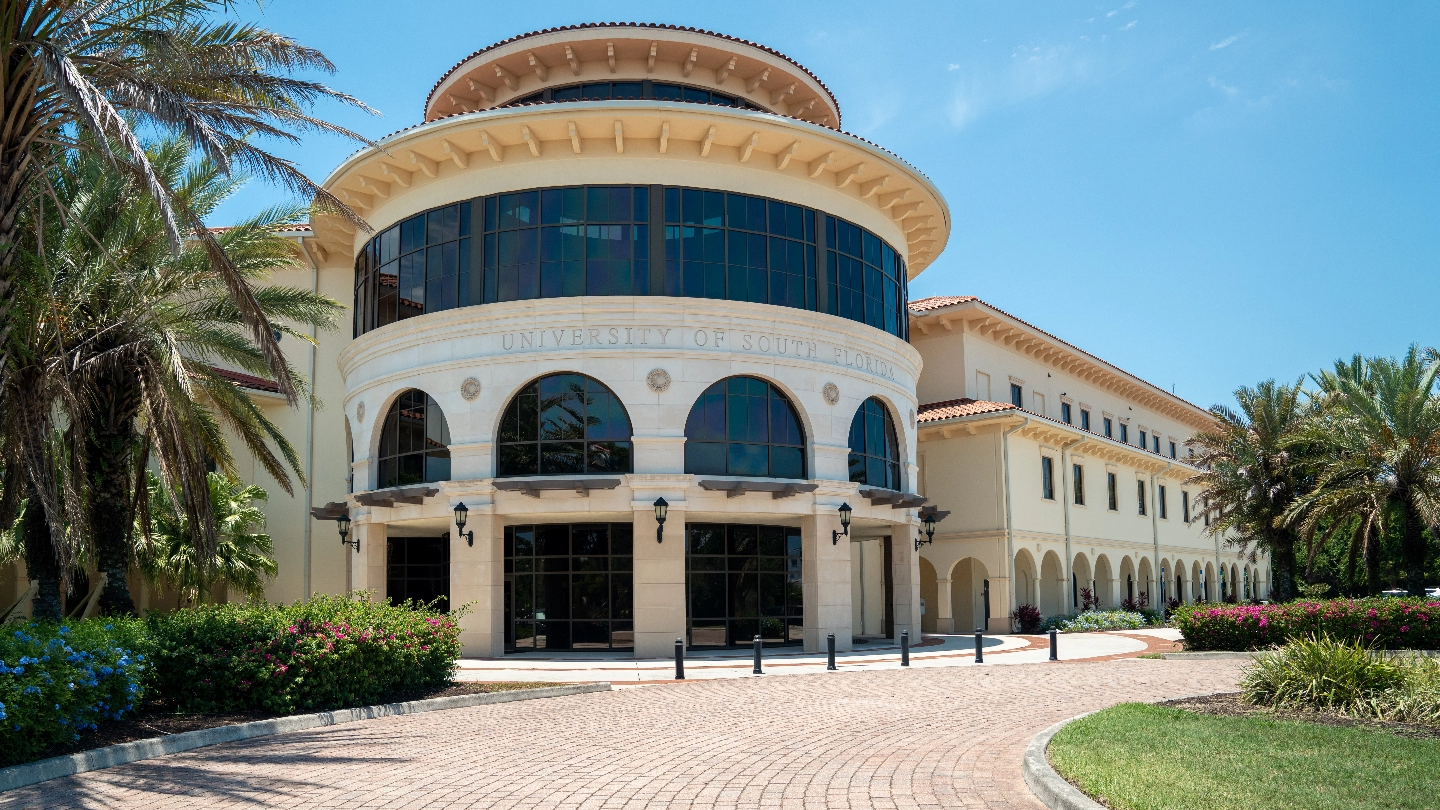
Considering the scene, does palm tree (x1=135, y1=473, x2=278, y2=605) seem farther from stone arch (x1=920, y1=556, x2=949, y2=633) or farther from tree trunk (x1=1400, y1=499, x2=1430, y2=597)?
tree trunk (x1=1400, y1=499, x2=1430, y2=597)

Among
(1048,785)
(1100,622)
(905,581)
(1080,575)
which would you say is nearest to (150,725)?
(1048,785)

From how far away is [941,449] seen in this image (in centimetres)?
3781

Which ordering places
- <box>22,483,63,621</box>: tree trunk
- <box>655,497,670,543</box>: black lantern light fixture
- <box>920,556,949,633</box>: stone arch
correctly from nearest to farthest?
<box>22,483,63,621</box>: tree trunk < <box>655,497,670,543</box>: black lantern light fixture < <box>920,556,949,633</box>: stone arch

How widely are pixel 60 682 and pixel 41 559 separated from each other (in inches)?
290

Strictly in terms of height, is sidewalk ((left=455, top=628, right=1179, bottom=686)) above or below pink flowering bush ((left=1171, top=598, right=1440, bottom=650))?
below

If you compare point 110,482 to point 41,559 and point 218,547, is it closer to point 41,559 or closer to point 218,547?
point 41,559

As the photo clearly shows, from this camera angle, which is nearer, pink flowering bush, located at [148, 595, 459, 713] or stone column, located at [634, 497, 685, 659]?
pink flowering bush, located at [148, 595, 459, 713]

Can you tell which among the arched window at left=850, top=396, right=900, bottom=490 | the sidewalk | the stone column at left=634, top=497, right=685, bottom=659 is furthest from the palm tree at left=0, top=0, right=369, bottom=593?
the arched window at left=850, top=396, right=900, bottom=490

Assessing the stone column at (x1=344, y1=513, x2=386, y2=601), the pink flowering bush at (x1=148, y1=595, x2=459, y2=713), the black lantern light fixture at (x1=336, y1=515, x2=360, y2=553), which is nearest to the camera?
the pink flowering bush at (x1=148, y1=595, x2=459, y2=713)

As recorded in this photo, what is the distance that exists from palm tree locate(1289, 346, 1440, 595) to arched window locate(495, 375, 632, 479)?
17.8 meters

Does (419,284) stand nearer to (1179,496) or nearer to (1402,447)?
(1402,447)

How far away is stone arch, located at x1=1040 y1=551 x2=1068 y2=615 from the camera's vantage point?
140 feet

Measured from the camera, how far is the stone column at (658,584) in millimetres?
24484

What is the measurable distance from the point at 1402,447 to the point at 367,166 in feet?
85.0
